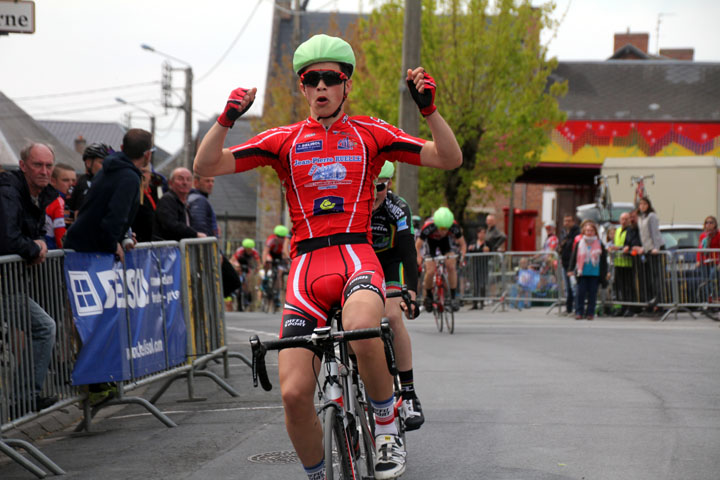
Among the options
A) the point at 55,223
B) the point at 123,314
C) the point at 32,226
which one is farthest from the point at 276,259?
the point at 32,226

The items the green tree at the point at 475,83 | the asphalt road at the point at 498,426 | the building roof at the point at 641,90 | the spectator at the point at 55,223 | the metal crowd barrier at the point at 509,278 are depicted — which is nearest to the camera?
the asphalt road at the point at 498,426

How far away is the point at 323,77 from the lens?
4812 millimetres

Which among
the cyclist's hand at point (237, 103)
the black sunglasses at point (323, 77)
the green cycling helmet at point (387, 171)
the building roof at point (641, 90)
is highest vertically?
the building roof at point (641, 90)

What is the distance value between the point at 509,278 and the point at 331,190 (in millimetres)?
19175

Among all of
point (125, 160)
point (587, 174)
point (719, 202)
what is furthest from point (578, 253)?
point (587, 174)

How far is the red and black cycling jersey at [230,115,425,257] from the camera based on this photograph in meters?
4.80

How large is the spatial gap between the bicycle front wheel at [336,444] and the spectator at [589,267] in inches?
590

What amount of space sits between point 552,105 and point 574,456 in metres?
28.2

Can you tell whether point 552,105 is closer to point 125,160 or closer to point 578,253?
point 578,253

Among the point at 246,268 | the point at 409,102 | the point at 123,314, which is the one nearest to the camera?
the point at 123,314

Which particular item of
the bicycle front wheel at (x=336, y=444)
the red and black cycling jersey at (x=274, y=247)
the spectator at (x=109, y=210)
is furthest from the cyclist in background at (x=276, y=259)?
the bicycle front wheel at (x=336, y=444)

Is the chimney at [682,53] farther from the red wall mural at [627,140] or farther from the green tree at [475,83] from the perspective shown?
the green tree at [475,83]

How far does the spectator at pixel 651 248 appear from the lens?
1883 cm

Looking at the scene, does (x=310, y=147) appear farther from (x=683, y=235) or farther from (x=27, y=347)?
(x=683, y=235)
